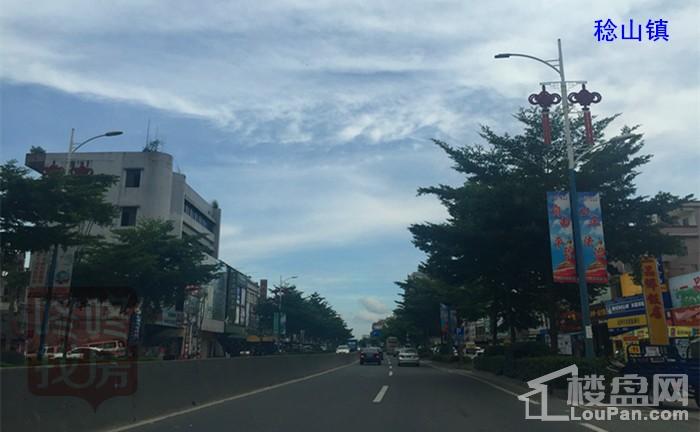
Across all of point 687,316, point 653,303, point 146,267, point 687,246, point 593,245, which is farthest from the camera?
point 687,246

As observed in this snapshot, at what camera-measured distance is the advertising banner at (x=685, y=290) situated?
30.4 meters

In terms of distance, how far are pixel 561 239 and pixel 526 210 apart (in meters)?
4.04

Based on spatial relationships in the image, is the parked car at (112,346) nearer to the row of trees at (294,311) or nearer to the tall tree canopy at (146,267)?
the tall tree canopy at (146,267)

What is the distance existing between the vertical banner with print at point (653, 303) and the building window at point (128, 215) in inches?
1641

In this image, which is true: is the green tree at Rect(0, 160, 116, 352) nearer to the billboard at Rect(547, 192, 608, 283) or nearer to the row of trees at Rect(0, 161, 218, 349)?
the row of trees at Rect(0, 161, 218, 349)

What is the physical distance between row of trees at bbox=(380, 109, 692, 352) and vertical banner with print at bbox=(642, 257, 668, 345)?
4.00 feet

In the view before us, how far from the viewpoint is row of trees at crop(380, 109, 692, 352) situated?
892 inches

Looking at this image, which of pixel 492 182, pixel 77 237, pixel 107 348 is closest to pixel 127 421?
pixel 77 237

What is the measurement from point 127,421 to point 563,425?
7.88 metres

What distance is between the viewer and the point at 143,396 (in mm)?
11945

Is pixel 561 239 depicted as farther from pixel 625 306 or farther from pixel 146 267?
pixel 146 267

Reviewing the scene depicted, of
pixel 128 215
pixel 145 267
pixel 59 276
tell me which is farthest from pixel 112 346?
pixel 128 215

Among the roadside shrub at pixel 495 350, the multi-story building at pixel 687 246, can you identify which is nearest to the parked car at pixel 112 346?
the roadside shrub at pixel 495 350

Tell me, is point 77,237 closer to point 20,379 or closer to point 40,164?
point 20,379
